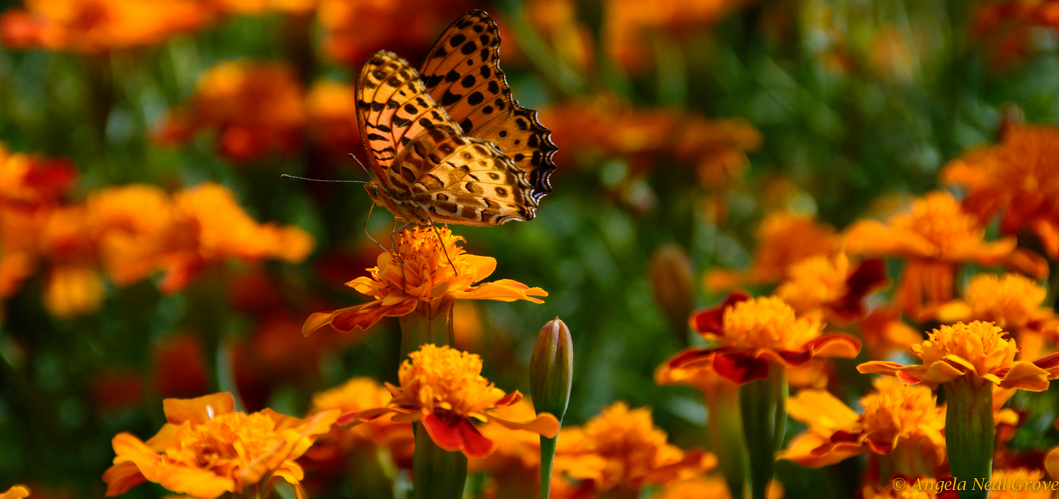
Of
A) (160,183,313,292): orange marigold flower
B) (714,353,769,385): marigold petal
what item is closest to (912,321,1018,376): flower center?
(714,353,769,385): marigold petal

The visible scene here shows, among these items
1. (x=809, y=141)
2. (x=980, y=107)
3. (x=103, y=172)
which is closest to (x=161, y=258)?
(x=103, y=172)

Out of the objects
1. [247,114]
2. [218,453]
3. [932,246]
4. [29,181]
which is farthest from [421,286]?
[247,114]

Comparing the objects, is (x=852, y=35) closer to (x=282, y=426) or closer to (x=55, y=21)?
(x=282, y=426)

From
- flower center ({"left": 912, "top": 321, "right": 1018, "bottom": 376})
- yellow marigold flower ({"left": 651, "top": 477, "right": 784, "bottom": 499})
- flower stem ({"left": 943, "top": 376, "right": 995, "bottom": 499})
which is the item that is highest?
flower center ({"left": 912, "top": 321, "right": 1018, "bottom": 376})

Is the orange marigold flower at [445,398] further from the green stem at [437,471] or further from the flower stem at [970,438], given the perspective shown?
the flower stem at [970,438]

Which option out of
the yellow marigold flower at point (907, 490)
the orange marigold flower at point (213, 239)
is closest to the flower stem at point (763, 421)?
the yellow marigold flower at point (907, 490)

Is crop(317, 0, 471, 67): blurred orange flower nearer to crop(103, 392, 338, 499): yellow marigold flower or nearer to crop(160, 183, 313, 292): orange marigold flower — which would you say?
crop(160, 183, 313, 292): orange marigold flower
